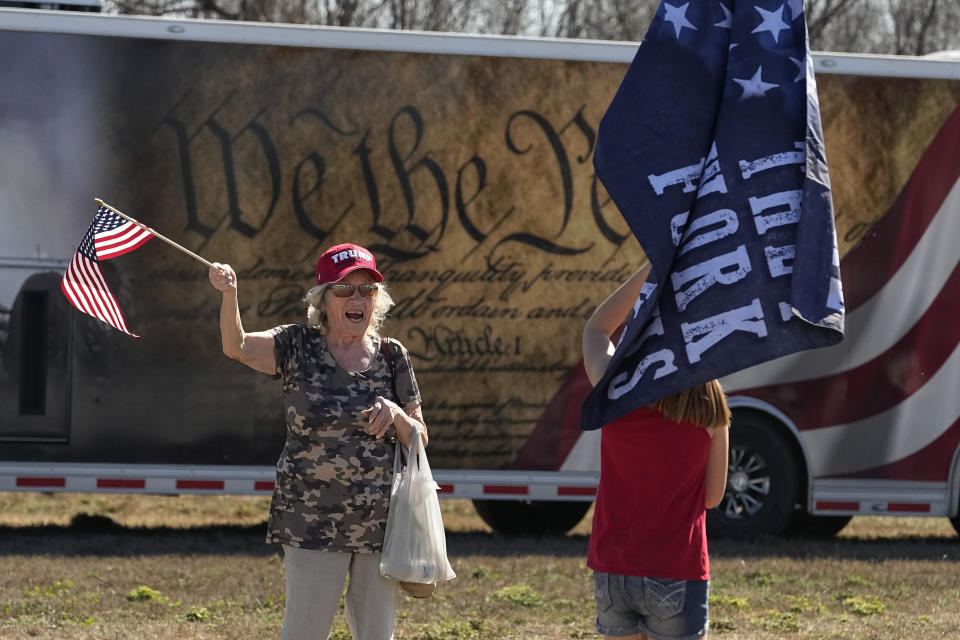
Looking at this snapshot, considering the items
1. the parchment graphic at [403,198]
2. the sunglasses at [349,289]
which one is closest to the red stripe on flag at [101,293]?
the sunglasses at [349,289]

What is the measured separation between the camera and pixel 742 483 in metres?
10.0

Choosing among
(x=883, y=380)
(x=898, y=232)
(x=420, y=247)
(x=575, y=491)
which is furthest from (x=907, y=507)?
(x=420, y=247)

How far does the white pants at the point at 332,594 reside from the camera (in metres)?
4.59

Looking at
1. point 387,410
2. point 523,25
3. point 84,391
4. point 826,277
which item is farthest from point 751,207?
point 523,25

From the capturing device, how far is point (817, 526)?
36.2ft

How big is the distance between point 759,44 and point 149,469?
6.26 meters

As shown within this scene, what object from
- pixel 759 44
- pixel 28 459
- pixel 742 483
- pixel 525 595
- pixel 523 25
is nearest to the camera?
pixel 759 44

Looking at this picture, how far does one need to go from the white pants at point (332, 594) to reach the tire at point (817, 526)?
6.79 meters

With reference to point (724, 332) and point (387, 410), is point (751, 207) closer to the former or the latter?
point (724, 332)

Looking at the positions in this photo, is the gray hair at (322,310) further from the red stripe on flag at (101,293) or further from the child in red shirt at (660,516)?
the child in red shirt at (660,516)

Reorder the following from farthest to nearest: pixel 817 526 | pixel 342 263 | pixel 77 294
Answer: pixel 817 526
pixel 77 294
pixel 342 263

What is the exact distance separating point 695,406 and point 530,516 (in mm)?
6917

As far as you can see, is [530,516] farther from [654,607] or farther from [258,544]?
[654,607]

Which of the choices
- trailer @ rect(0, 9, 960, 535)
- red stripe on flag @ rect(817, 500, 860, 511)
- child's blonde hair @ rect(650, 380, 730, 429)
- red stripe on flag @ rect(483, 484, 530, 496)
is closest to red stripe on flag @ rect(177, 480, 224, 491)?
trailer @ rect(0, 9, 960, 535)
